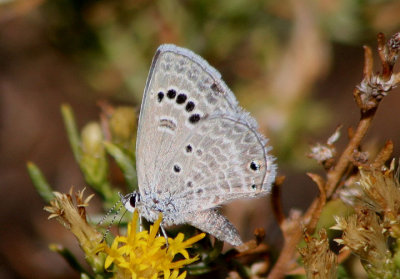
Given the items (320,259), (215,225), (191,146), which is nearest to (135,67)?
(191,146)

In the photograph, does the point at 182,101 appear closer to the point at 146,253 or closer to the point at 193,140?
the point at 193,140

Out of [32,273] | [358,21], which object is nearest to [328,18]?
[358,21]

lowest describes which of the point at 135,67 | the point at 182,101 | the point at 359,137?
the point at 359,137

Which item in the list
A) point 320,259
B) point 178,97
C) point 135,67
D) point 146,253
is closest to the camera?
point 320,259

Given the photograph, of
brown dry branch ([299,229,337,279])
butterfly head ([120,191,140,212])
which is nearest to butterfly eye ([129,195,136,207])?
butterfly head ([120,191,140,212])

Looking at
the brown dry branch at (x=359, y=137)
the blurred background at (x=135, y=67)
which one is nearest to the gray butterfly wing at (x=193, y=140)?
the brown dry branch at (x=359, y=137)

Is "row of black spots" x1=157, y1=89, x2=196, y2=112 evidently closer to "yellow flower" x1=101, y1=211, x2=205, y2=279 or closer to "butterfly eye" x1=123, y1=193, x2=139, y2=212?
"butterfly eye" x1=123, y1=193, x2=139, y2=212

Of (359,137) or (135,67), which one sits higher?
(135,67)
